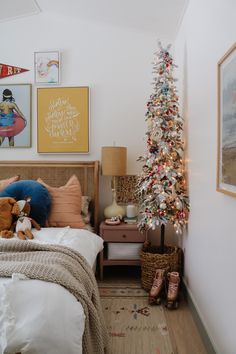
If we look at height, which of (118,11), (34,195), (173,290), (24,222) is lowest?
(173,290)

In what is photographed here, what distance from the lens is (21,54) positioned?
3.50 m

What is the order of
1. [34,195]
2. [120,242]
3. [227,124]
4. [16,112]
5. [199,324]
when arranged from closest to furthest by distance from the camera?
[227,124]
[199,324]
[34,195]
[120,242]
[16,112]

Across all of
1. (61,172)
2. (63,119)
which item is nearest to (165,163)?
(61,172)

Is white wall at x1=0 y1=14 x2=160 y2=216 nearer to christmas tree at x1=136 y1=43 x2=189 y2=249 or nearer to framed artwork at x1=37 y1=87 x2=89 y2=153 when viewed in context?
framed artwork at x1=37 y1=87 x2=89 y2=153

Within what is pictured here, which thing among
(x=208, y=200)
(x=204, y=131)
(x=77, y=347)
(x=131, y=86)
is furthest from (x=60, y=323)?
(x=131, y=86)

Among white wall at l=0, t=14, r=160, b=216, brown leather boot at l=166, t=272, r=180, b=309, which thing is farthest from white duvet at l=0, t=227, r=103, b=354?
white wall at l=0, t=14, r=160, b=216

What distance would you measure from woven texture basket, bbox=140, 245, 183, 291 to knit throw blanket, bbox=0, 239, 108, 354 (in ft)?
3.15

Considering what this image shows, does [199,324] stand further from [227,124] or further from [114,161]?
[114,161]

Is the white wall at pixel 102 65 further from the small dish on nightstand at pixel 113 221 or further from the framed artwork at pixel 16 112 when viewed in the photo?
the small dish on nightstand at pixel 113 221

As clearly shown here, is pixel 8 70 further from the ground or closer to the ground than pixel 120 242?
further from the ground

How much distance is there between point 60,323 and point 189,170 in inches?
68.5

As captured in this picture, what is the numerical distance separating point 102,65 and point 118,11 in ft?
1.99

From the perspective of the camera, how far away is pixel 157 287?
2619 mm

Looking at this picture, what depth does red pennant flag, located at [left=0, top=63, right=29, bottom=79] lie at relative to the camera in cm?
351
